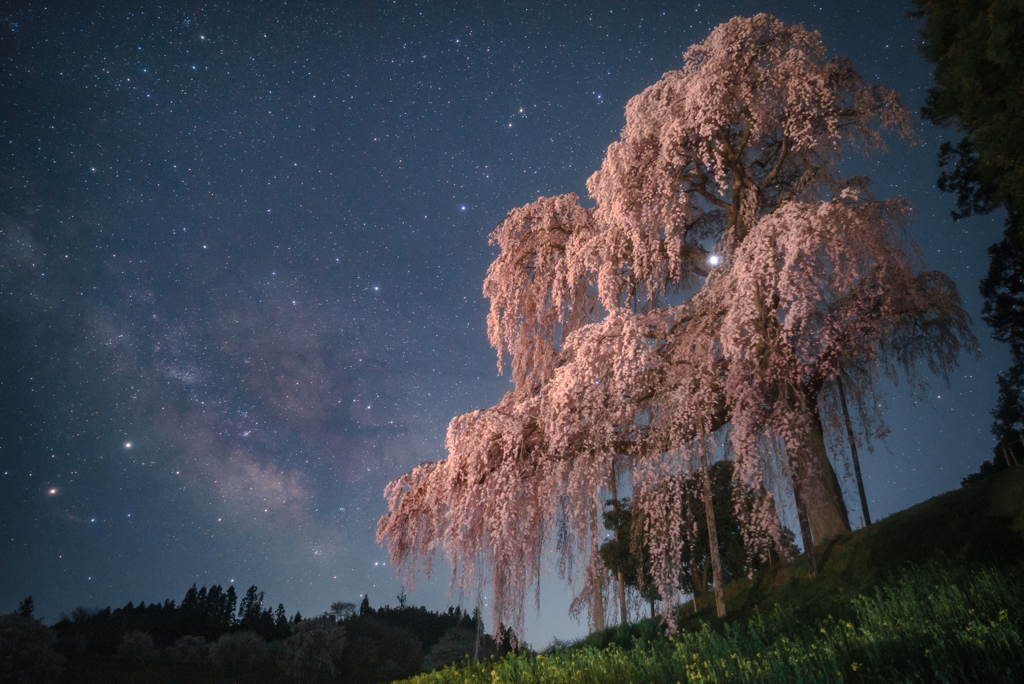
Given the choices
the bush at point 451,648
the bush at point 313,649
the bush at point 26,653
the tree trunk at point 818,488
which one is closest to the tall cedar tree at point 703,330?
the tree trunk at point 818,488

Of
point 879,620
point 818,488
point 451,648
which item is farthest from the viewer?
point 451,648

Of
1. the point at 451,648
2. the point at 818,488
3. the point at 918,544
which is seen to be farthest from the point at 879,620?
the point at 451,648

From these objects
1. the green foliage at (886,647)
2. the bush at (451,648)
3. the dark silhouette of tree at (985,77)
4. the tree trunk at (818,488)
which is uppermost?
the dark silhouette of tree at (985,77)

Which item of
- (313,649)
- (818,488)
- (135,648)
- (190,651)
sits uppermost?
(818,488)

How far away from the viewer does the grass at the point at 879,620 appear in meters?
4.37

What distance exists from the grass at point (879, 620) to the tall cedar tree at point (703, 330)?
0.77 meters

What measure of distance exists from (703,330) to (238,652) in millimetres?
37653

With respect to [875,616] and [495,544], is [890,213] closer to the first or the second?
[875,616]

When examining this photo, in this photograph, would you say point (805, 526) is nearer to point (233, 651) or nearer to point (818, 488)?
point (818, 488)

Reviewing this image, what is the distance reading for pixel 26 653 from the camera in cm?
2255

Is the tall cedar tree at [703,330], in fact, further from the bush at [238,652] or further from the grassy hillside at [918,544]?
the bush at [238,652]

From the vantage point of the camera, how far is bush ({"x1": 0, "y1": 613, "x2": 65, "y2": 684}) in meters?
21.9

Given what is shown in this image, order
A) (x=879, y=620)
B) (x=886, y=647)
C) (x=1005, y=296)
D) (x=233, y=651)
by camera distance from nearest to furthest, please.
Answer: (x=886, y=647), (x=879, y=620), (x=1005, y=296), (x=233, y=651)

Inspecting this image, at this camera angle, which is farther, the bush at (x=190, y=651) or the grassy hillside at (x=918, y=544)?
the bush at (x=190, y=651)
